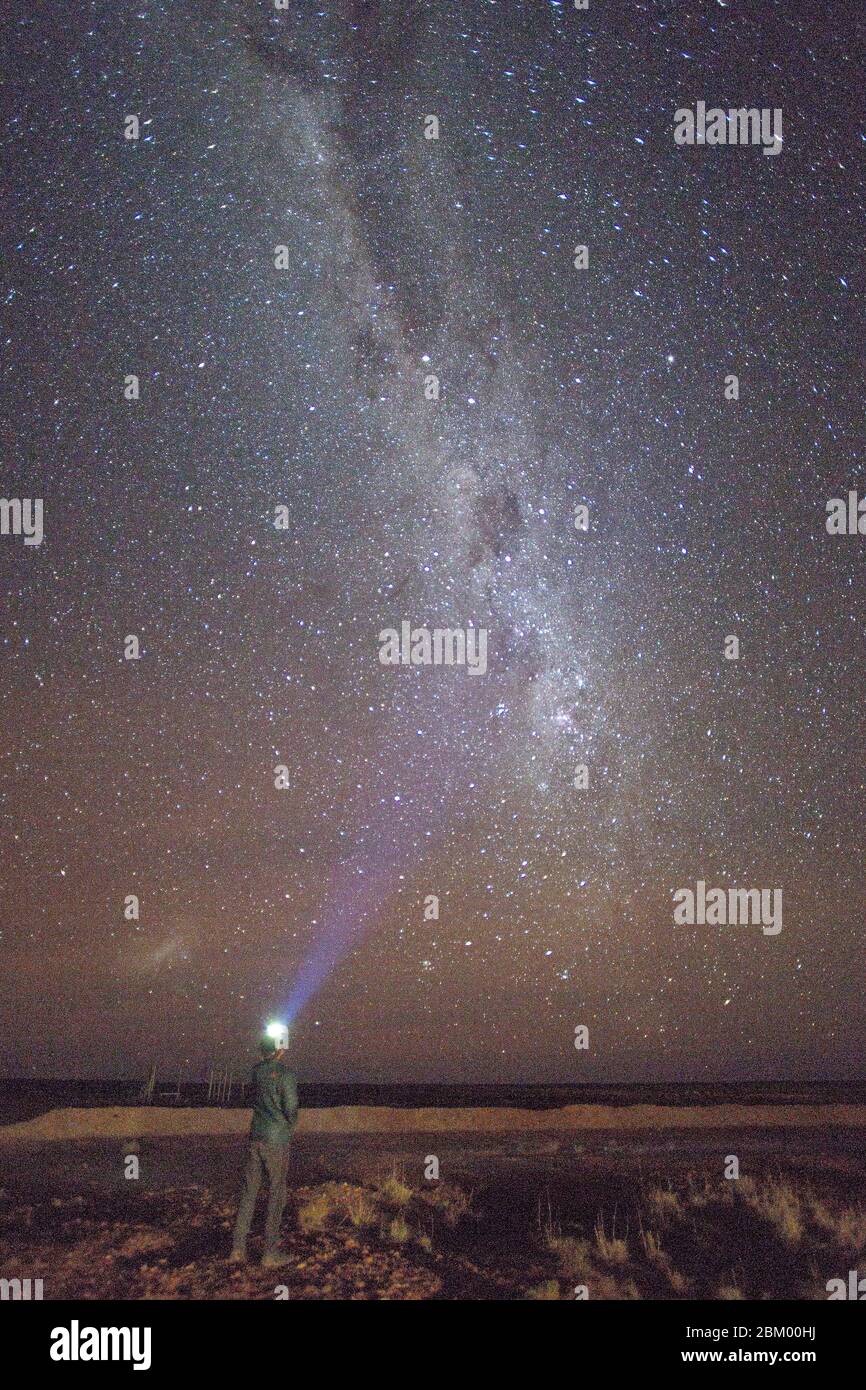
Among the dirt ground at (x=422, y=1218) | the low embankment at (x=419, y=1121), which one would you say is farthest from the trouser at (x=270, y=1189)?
the low embankment at (x=419, y=1121)

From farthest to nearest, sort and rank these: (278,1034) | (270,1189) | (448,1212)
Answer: (448,1212) < (278,1034) < (270,1189)

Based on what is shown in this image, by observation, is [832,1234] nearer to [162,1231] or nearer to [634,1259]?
[634,1259]

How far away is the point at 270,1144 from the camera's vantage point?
6.73 metres

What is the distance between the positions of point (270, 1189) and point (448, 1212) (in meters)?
2.15

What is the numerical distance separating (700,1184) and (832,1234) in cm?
164

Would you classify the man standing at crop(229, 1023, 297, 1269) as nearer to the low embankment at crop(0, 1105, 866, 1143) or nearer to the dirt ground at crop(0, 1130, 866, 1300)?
the dirt ground at crop(0, 1130, 866, 1300)

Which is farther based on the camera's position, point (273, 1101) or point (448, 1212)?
point (448, 1212)

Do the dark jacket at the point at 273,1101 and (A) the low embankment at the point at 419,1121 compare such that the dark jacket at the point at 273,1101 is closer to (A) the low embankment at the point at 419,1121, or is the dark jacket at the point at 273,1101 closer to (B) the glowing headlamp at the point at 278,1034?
(B) the glowing headlamp at the point at 278,1034

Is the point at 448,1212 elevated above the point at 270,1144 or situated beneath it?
situated beneath

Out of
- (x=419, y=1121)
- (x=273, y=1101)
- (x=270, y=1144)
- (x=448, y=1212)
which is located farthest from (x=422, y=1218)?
A: (x=419, y=1121)

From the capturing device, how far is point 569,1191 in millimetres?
9078

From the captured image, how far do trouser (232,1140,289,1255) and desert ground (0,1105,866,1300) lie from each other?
203 mm

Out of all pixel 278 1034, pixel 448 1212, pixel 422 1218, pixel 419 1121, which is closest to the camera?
pixel 278 1034

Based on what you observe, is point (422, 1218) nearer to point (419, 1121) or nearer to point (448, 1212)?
point (448, 1212)
